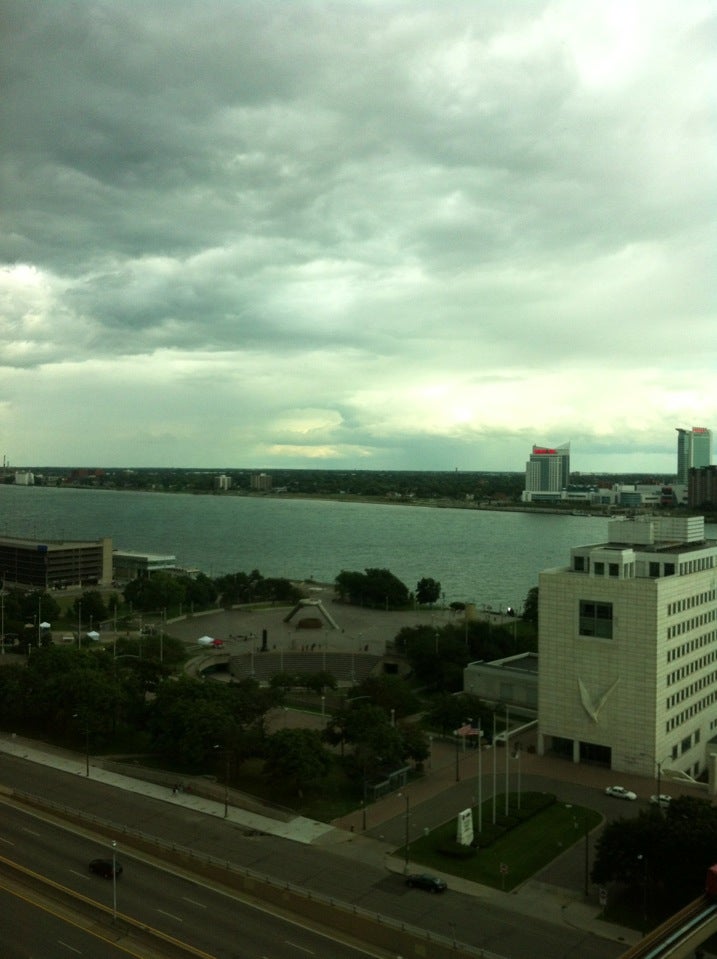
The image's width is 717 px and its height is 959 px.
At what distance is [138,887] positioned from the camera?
2366 cm

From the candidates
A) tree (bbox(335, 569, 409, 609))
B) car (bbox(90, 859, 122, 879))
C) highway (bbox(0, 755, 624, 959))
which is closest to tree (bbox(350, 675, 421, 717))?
highway (bbox(0, 755, 624, 959))

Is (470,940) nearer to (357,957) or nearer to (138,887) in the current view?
(357,957)

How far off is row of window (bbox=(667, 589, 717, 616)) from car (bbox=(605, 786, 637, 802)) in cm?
722

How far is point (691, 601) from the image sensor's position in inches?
1455

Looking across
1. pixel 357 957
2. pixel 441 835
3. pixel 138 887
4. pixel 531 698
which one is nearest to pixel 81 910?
pixel 138 887

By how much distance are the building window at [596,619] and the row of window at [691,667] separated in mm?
3036

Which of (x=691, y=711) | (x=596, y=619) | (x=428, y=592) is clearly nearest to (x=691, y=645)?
(x=691, y=711)

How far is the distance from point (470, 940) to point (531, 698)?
80.5 ft

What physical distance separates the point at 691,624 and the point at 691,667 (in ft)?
6.16

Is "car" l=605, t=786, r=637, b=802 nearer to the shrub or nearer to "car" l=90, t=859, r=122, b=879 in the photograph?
the shrub

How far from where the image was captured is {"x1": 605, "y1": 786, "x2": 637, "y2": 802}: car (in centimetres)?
3192

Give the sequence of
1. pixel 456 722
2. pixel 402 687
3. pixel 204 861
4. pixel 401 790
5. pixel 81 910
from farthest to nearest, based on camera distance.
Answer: pixel 402 687 → pixel 456 722 → pixel 401 790 → pixel 204 861 → pixel 81 910

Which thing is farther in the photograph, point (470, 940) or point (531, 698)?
point (531, 698)

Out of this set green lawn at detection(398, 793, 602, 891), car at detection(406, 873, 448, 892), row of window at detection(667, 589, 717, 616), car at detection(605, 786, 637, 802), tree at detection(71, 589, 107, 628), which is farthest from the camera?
→ tree at detection(71, 589, 107, 628)
